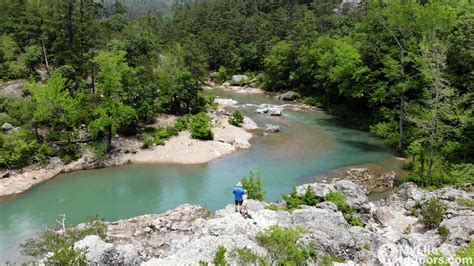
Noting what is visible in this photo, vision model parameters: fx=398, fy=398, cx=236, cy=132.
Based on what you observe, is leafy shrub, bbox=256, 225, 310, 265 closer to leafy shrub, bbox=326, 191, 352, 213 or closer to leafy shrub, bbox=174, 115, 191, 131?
leafy shrub, bbox=326, 191, 352, 213

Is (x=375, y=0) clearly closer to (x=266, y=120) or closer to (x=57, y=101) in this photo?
(x=266, y=120)

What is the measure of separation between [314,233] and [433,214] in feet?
28.4

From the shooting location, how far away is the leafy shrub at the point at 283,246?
14.0 m

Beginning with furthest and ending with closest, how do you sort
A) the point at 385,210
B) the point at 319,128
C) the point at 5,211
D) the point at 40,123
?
the point at 319,128
the point at 40,123
the point at 5,211
the point at 385,210

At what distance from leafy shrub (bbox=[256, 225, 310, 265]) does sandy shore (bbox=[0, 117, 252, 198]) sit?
22.8m

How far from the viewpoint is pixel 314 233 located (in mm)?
18016

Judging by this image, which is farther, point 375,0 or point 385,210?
point 375,0

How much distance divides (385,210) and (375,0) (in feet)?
85.6

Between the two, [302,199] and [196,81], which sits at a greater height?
[196,81]

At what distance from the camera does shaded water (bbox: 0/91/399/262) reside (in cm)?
2772

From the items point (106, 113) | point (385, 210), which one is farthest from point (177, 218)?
point (106, 113)

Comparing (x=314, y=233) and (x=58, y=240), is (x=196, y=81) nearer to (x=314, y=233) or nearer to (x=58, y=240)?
(x=58, y=240)

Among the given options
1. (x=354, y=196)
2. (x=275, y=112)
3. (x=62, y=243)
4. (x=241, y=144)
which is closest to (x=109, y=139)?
(x=241, y=144)

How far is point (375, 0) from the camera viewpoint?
42656mm
